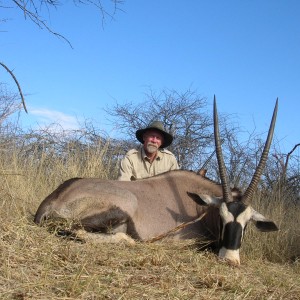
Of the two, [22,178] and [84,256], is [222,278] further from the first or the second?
[22,178]

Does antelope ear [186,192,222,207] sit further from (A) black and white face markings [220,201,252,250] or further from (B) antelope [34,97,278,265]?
(A) black and white face markings [220,201,252,250]

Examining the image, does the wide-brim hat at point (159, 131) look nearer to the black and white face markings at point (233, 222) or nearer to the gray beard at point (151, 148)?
the gray beard at point (151, 148)

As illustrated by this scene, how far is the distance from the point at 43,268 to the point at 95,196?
1677mm

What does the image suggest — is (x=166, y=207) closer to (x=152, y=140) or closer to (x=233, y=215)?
(x=233, y=215)

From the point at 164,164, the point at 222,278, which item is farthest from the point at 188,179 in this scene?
the point at 222,278

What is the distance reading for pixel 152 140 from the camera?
5980mm

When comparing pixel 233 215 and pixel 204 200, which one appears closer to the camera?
pixel 233 215

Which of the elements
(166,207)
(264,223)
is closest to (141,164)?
(166,207)

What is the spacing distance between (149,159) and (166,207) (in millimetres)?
1418

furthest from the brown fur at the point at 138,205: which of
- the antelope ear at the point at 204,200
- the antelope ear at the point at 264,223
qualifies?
the antelope ear at the point at 264,223

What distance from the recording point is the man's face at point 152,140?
19.5 feet

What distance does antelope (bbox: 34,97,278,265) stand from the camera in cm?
408

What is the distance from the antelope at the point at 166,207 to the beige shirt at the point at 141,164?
974 millimetres

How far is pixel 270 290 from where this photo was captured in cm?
293
